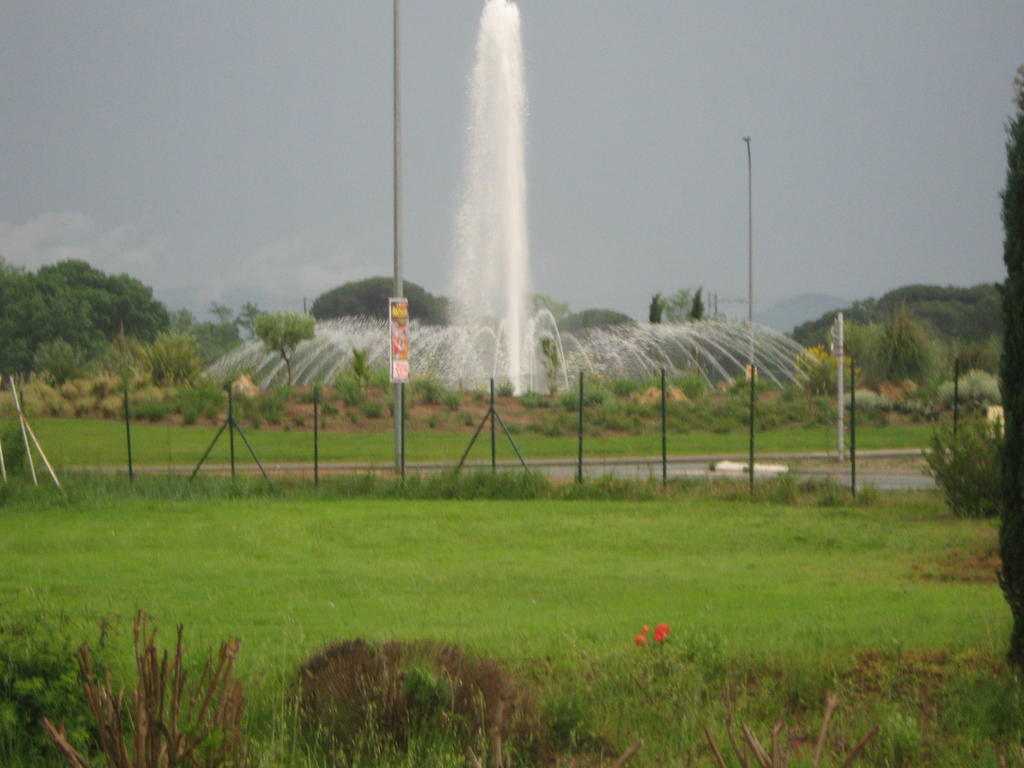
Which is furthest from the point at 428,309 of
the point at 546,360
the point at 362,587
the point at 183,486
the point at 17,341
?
the point at 362,587

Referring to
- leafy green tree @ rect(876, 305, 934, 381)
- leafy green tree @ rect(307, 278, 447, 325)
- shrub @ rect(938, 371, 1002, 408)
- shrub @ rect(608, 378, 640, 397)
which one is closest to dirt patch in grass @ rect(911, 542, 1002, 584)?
shrub @ rect(938, 371, 1002, 408)

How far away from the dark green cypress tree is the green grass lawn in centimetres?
2217

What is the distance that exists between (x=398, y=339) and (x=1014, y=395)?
58.7 ft

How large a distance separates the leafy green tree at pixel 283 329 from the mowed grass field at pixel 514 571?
28820 millimetres

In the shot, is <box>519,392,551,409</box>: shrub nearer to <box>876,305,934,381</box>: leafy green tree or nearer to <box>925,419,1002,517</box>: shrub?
<box>876,305,934,381</box>: leafy green tree

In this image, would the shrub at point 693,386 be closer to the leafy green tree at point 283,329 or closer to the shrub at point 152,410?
the leafy green tree at point 283,329

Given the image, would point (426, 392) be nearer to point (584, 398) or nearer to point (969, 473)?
point (584, 398)

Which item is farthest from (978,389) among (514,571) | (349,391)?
(514,571)

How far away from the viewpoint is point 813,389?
45344mm

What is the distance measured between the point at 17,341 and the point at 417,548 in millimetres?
71394

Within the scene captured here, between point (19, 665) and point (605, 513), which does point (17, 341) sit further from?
point (19, 665)

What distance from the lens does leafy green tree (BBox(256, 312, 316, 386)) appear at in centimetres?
4850

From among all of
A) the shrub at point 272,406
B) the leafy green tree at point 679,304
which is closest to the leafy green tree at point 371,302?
the leafy green tree at point 679,304

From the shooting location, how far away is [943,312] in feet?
314
